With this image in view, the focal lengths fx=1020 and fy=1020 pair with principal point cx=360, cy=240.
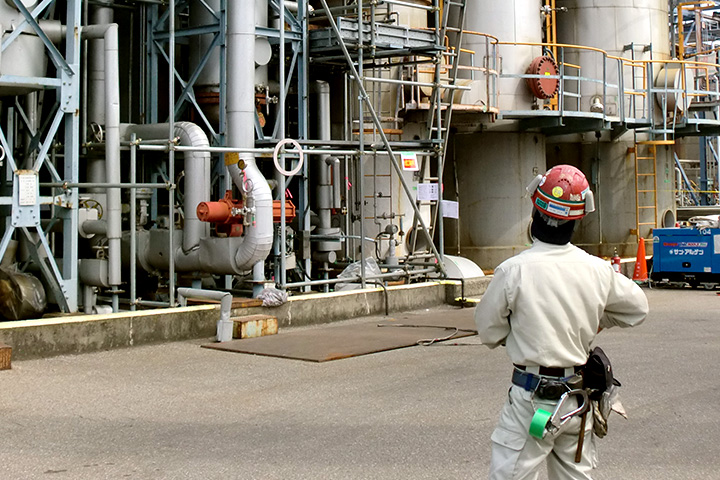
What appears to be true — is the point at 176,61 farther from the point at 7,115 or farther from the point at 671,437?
the point at 671,437

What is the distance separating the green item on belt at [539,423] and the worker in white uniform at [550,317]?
2.9 inches

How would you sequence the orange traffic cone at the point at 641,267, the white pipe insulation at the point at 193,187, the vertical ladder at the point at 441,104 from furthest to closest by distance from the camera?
the orange traffic cone at the point at 641,267 → the vertical ladder at the point at 441,104 → the white pipe insulation at the point at 193,187

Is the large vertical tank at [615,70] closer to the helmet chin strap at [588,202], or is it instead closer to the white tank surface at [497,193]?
the white tank surface at [497,193]

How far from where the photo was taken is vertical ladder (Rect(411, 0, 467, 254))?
16891mm

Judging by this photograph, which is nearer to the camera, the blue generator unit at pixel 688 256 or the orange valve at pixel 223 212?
the orange valve at pixel 223 212

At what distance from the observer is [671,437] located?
24.0 feet

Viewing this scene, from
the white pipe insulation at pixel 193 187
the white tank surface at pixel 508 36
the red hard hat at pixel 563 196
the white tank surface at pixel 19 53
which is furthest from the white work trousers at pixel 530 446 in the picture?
the white tank surface at pixel 508 36

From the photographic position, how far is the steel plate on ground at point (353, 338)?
11133 mm

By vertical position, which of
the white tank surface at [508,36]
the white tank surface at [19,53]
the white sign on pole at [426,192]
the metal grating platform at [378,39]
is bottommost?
the white sign on pole at [426,192]

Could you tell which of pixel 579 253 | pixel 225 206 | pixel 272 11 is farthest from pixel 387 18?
pixel 579 253

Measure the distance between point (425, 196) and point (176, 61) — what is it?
5.05 m

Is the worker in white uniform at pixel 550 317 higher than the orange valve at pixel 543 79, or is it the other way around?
the orange valve at pixel 543 79

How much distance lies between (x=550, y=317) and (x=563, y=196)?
557 millimetres

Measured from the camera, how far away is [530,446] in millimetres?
4434
